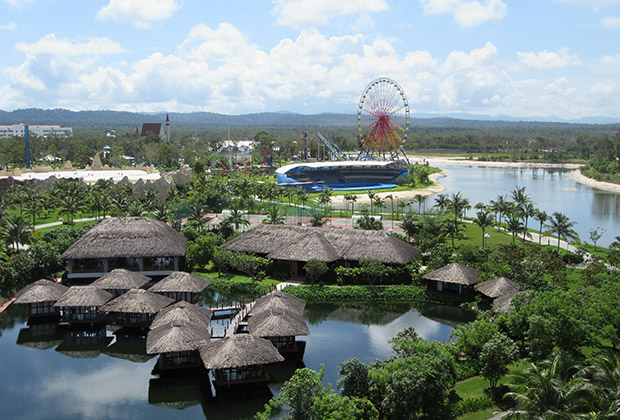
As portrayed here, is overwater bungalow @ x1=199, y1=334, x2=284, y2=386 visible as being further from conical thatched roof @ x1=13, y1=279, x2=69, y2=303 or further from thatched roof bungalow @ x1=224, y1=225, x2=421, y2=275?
thatched roof bungalow @ x1=224, y1=225, x2=421, y2=275

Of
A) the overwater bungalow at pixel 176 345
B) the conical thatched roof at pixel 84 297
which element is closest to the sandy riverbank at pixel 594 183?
the conical thatched roof at pixel 84 297

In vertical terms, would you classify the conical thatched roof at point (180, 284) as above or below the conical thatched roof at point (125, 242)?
below

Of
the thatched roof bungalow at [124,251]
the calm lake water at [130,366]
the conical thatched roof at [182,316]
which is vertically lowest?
the calm lake water at [130,366]

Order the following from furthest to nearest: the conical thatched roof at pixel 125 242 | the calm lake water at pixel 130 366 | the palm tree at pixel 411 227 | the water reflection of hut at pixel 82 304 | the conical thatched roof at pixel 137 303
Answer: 1. the palm tree at pixel 411 227
2. the conical thatched roof at pixel 125 242
3. the water reflection of hut at pixel 82 304
4. the conical thatched roof at pixel 137 303
5. the calm lake water at pixel 130 366

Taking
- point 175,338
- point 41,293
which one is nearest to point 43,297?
point 41,293

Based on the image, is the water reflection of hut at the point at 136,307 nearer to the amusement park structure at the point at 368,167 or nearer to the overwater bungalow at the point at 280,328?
the overwater bungalow at the point at 280,328

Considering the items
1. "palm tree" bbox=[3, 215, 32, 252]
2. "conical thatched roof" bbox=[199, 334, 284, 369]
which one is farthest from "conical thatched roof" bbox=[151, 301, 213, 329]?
"palm tree" bbox=[3, 215, 32, 252]

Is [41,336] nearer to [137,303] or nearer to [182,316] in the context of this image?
[137,303]

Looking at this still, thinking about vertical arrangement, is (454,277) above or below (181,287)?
above
